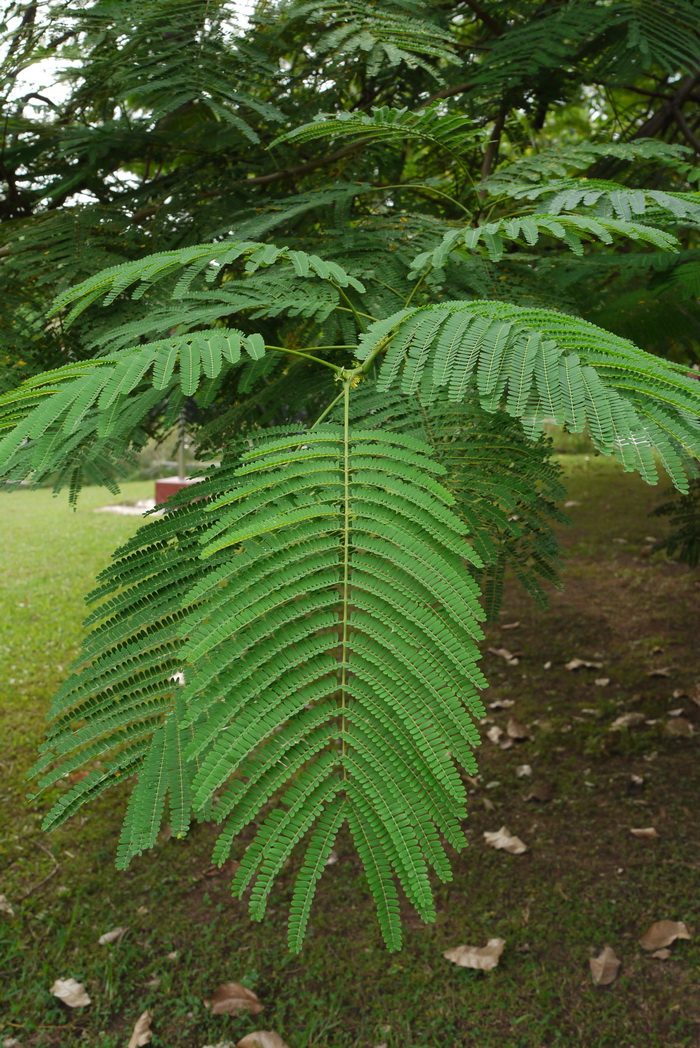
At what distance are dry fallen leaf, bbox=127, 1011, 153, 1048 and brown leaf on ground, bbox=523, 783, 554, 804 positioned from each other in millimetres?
2078

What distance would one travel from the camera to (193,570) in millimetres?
1323

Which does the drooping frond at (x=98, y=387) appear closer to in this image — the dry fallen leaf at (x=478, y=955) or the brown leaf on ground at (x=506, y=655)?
the dry fallen leaf at (x=478, y=955)

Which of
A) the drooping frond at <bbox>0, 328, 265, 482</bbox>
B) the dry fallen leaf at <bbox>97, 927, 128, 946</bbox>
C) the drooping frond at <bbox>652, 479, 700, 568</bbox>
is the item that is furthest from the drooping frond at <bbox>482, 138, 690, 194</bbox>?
the dry fallen leaf at <bbox>97, 927, 128, 946</bbox>

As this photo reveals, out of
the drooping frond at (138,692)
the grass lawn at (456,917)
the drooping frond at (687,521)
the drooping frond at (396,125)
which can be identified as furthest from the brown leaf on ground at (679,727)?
the drooping frond at (138,692)

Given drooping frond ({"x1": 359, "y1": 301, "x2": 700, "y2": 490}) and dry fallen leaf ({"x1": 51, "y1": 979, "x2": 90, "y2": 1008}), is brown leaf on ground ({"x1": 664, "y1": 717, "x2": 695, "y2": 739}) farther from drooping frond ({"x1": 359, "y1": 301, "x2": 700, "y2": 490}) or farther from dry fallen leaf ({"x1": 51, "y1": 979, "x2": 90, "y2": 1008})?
drooping frond ({"x1": 359, "y1": 301, "x2": 700, "y2": 490})

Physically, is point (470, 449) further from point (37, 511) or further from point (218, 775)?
point (37, 511)

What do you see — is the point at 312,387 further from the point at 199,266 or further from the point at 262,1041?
the point at 262,1041

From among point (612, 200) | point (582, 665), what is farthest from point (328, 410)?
point (582, 665)

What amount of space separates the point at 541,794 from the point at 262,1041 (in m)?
1.90

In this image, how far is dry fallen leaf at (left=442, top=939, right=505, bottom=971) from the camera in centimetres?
300

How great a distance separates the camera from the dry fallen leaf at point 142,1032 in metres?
2.74

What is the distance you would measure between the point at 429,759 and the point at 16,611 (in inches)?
275

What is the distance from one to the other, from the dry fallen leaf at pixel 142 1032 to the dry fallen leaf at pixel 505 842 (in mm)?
1663

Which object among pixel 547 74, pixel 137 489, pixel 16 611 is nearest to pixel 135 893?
pixel 547 74
